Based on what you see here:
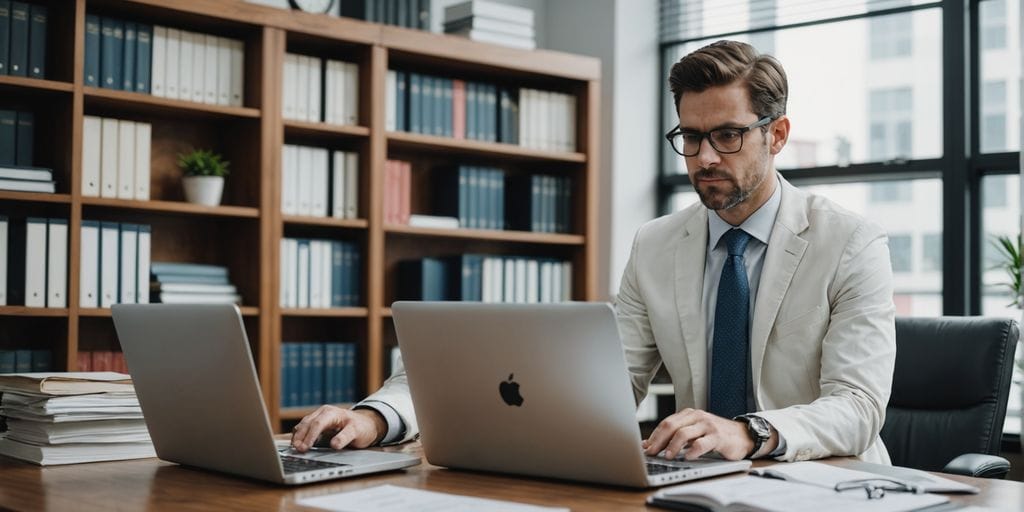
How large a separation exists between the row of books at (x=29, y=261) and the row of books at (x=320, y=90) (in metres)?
0.84

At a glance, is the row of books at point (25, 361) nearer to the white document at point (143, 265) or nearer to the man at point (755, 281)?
the white document at point (143, 265)

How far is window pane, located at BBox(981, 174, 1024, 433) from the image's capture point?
3.75 meters

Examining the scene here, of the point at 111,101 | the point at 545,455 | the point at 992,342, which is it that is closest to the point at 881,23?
the point at 992,342

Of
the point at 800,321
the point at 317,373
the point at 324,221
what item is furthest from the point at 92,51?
the point at 800,321

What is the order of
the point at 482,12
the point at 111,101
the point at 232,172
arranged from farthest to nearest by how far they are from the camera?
the point at 482,12 → the point at 232,172 → the point at 111,101

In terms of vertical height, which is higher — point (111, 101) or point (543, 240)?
point (111, 101)

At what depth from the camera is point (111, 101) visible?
335 cm

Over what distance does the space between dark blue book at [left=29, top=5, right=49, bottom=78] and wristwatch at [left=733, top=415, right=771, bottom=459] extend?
2442mm

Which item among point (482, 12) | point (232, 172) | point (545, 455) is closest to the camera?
point (545, 455)

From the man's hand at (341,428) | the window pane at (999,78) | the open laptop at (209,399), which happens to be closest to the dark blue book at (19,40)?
the open laptop at (209,399)

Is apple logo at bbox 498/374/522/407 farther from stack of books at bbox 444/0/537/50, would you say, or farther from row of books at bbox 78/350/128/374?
stack of books at bbox 444/0/537/50

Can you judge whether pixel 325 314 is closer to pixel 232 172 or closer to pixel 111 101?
pixel 232 172

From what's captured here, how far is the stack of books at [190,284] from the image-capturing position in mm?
3408

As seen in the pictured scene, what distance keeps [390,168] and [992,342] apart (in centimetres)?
215
